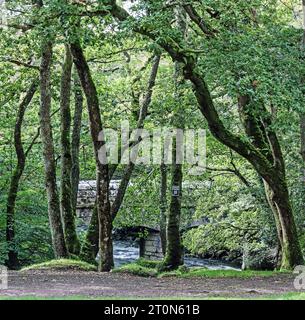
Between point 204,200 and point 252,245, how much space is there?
2.43 meters

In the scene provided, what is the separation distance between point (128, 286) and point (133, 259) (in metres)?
20.8

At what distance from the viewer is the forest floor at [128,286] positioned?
10.3 meters

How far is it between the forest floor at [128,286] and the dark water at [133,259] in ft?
44.6

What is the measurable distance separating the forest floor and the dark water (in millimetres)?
13608

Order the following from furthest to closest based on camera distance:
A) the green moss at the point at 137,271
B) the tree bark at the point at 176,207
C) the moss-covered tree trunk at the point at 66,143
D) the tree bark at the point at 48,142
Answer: the tree bark at the point at 176,207 < the moss-covered tree trunk at the point at 66,143 < the tree bark at the point at 48,142 < the green moss at the point at 137,271

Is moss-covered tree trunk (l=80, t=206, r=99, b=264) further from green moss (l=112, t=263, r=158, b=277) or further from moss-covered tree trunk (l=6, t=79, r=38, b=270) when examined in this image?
moss-covered tree trunk (l=6, t=79, r=38, b=270)

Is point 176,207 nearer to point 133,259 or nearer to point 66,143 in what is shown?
point 66,143

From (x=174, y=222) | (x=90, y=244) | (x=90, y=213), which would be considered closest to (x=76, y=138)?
(x=90, y=244)

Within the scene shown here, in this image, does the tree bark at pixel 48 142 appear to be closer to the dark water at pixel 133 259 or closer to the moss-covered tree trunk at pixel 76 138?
the moss-covered tree trunk at pixel 76 138

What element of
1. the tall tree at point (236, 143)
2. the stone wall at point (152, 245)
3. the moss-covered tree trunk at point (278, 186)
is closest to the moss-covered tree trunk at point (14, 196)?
the moss-covered tree trunk at point (278, 186)

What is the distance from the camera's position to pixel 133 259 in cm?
3297

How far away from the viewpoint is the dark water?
3022 centimetres
